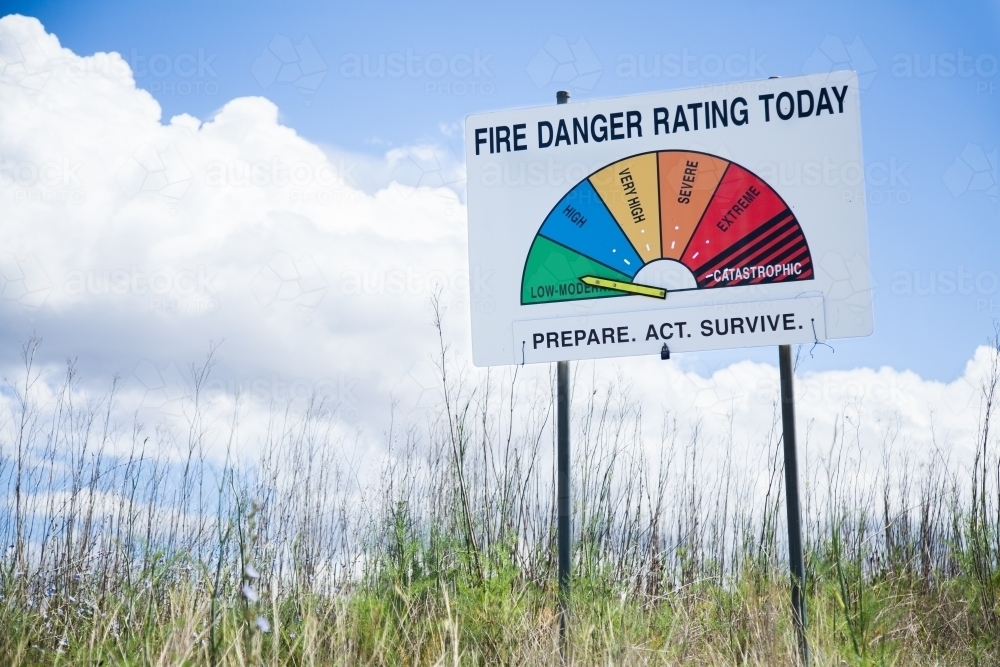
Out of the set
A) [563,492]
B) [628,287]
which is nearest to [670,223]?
[628,287]

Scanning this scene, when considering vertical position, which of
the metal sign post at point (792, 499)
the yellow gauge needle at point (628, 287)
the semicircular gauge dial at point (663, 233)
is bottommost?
the metal sign post at point (792, 499)

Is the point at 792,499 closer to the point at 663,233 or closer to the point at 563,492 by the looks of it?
the point at 563,492

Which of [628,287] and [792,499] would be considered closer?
[792,499]

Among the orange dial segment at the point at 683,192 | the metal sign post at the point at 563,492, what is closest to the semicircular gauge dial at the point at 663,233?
the orange dial segment at the point at 683,192

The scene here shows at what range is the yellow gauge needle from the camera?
284 centimetres

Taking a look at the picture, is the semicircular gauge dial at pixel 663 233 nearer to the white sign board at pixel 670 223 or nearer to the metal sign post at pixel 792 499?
the white sign board at pixel 670 223

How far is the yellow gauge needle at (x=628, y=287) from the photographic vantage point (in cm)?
284

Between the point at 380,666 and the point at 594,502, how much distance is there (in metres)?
1.21

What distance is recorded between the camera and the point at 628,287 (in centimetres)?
288

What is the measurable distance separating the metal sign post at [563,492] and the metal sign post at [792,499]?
702 millimetres

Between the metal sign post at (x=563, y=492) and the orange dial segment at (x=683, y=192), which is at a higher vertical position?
the orange dial segment at (x=683, y=192)

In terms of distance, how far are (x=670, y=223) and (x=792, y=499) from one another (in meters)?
0.98

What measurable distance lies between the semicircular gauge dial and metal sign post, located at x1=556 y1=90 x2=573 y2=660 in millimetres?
298

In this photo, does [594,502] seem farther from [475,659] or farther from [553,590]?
[475,659]
